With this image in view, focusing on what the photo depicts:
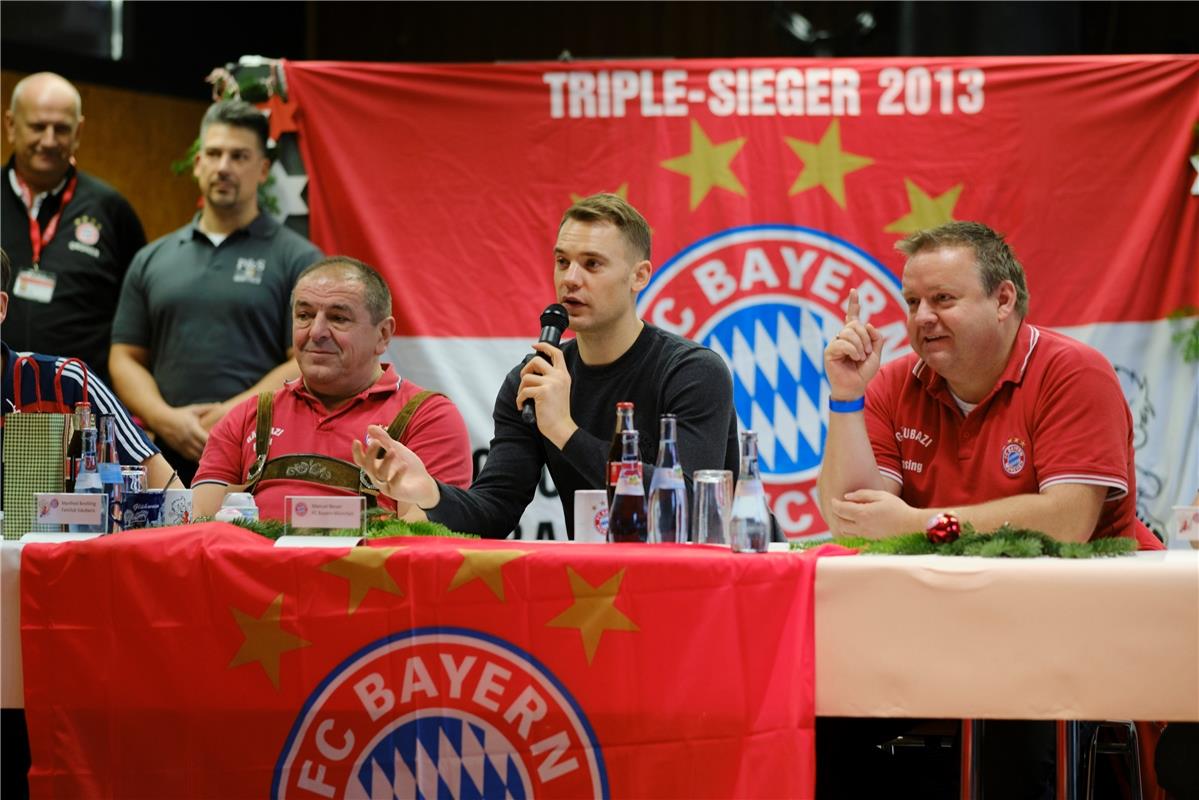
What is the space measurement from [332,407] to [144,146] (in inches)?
144

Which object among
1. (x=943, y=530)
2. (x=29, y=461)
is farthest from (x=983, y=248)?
(x=29, y=461)

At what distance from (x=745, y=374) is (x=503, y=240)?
0.93 m

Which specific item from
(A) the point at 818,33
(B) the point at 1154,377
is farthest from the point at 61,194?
(B) the point at 1154,377

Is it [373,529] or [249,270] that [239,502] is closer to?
[373,529]

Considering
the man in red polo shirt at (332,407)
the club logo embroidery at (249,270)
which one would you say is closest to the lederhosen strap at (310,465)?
the man in red polo shirt at (332,407)

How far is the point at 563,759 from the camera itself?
7.01 feet

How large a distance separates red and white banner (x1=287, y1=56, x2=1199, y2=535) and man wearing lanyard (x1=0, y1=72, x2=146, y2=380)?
31.6 inches

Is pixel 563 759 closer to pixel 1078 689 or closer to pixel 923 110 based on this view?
pixel 1078 689

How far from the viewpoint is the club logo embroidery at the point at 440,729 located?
2.14m

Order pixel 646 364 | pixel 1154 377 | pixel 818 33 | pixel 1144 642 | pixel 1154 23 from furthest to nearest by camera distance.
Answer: pixel 818 33, pixel 1154 23, pixel 1154 377, pixel 646 364, pixel 1144 642

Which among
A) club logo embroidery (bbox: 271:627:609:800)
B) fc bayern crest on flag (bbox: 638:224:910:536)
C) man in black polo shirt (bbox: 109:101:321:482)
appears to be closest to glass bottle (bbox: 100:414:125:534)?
club logo embroidery (bbox: 271:627:609:800)

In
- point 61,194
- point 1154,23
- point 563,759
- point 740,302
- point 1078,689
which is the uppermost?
point 1154,23

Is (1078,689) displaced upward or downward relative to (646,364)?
downward

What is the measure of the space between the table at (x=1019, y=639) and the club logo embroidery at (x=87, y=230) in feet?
11.5
